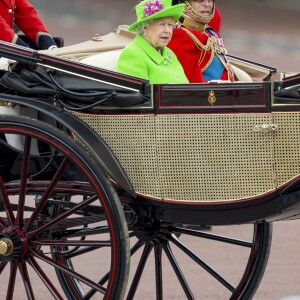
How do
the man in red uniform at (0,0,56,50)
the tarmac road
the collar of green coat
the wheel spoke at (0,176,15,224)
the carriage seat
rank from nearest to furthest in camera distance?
the wheel spoke at (0,176,15,224) < the collar of green coat < the carriage seat < the man in red uniform at (0,0,56,50) < the tarmac road

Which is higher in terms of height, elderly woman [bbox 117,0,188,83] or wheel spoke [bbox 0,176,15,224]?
elderly woman [bbox 117,0,188,83]

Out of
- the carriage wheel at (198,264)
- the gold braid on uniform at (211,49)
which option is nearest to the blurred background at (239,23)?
the carriage wheel at (198,264)

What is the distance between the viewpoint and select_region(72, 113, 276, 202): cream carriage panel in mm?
4152

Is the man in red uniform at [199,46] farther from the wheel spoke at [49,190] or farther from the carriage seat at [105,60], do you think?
the wheel spoke at [49,190]

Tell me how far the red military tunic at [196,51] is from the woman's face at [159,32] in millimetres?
347

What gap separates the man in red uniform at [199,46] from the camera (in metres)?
4.99

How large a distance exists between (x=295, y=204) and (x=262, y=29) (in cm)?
1529

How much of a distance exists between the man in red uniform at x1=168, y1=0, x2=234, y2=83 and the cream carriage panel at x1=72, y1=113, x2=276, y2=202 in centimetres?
73

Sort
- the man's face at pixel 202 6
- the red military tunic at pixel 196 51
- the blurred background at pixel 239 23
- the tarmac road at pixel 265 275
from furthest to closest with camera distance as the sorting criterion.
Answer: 1. the blurred background at pixel 239 23
2. the tarmac road at pixel 265 275
3. the man's face at pixel 202 6
4. the red military tunic at pixel 196 51

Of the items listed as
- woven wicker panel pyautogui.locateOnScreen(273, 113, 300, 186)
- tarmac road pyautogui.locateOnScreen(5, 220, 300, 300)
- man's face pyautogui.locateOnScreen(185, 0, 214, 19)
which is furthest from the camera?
tarmac road pyautogui.locateOnScreen(5, 220, 300, 300)

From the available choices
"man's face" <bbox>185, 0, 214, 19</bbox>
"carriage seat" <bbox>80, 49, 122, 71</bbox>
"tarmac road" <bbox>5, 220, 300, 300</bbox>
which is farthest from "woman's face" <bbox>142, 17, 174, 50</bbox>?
"tarmac road" <bbox>5, 220, 300, 300</bbox>

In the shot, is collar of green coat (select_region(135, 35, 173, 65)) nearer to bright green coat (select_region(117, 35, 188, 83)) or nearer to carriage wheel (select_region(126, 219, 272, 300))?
bright green coat (select_region(117, 35, 188, 83))

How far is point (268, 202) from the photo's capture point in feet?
13.7

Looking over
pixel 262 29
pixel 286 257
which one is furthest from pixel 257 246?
pixel 262 29
